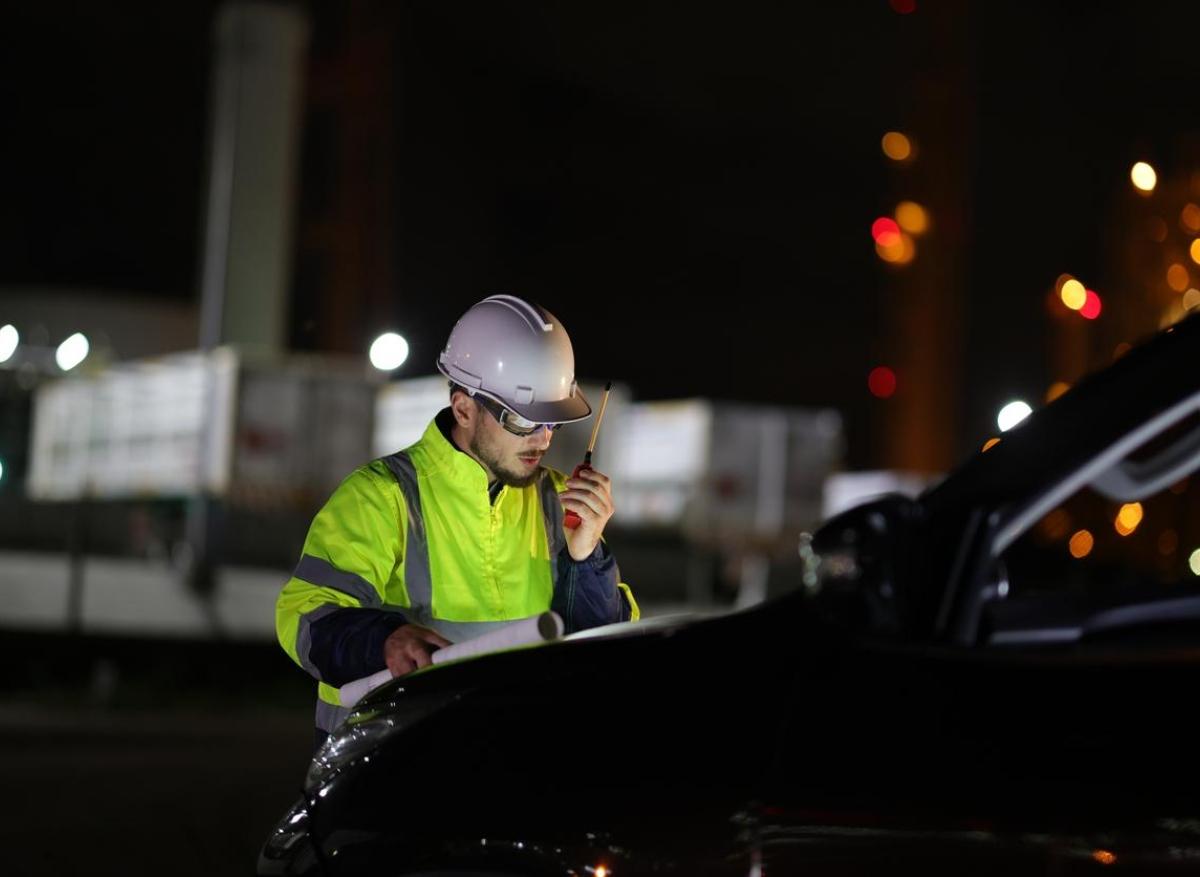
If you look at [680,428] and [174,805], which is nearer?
[174,805]

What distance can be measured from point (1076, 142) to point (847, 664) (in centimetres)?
1853

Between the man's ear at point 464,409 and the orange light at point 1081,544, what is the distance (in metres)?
1.15

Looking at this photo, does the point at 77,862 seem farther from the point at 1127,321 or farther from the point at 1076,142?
the point at 1076,142

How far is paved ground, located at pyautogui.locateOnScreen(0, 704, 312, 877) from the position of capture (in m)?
8.73

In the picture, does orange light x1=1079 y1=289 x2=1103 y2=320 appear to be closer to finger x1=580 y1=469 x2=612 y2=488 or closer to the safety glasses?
finger x1=580 y1=469 x2=612 y2=488

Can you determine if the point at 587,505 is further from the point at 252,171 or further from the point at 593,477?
the point at 252,171

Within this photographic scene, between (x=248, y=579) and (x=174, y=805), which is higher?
(x=248, y=579)

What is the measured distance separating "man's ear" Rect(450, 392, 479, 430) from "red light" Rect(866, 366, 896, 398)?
3938 cm

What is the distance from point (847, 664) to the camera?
Answer: 2393 millimetres

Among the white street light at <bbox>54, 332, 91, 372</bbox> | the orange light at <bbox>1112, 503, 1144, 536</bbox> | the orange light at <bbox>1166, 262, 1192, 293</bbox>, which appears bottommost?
the orange light at <bbox>1112, 503, 1144, 536</bbox>

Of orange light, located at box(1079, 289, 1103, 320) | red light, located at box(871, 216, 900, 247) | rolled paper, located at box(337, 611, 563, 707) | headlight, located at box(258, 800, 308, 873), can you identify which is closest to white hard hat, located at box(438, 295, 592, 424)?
rolled paper, located at box(337, 611, 563, 707)

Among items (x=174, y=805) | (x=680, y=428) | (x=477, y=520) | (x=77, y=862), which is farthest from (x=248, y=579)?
(x=477, y=520)

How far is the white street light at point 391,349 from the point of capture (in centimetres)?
572

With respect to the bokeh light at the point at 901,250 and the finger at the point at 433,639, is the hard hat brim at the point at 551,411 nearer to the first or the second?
the finger at the point at 433,639
